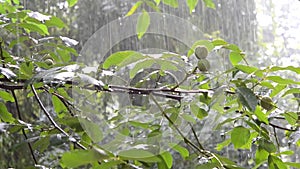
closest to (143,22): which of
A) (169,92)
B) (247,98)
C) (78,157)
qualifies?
(169,92)

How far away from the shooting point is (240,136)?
0.55 metres

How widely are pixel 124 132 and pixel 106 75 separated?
90 millimetres

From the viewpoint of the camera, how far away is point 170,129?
1.77ft

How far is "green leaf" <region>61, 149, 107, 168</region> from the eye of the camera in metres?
0.32

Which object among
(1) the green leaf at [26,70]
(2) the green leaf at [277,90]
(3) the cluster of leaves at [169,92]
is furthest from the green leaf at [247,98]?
(1) the green leaf at [26,70]

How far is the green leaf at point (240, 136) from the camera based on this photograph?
1.81 feet

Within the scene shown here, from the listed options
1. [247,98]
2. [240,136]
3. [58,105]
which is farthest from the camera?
[58,105]

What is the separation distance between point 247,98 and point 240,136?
4.8 inches

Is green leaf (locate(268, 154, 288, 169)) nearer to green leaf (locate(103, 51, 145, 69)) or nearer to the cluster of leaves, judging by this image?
the cluster of leaves

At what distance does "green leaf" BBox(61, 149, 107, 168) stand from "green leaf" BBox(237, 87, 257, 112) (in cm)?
17

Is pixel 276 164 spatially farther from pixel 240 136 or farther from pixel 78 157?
pixel 78 157

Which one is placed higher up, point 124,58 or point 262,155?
point 124,58

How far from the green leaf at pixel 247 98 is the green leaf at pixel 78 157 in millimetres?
173

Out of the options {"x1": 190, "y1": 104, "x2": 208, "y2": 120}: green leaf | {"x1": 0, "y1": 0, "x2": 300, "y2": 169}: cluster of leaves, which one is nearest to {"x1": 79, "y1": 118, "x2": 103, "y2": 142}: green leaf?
{"x1": 0, "y1": 0, "x2": 300, "y2": 169}: cluster of leaves
